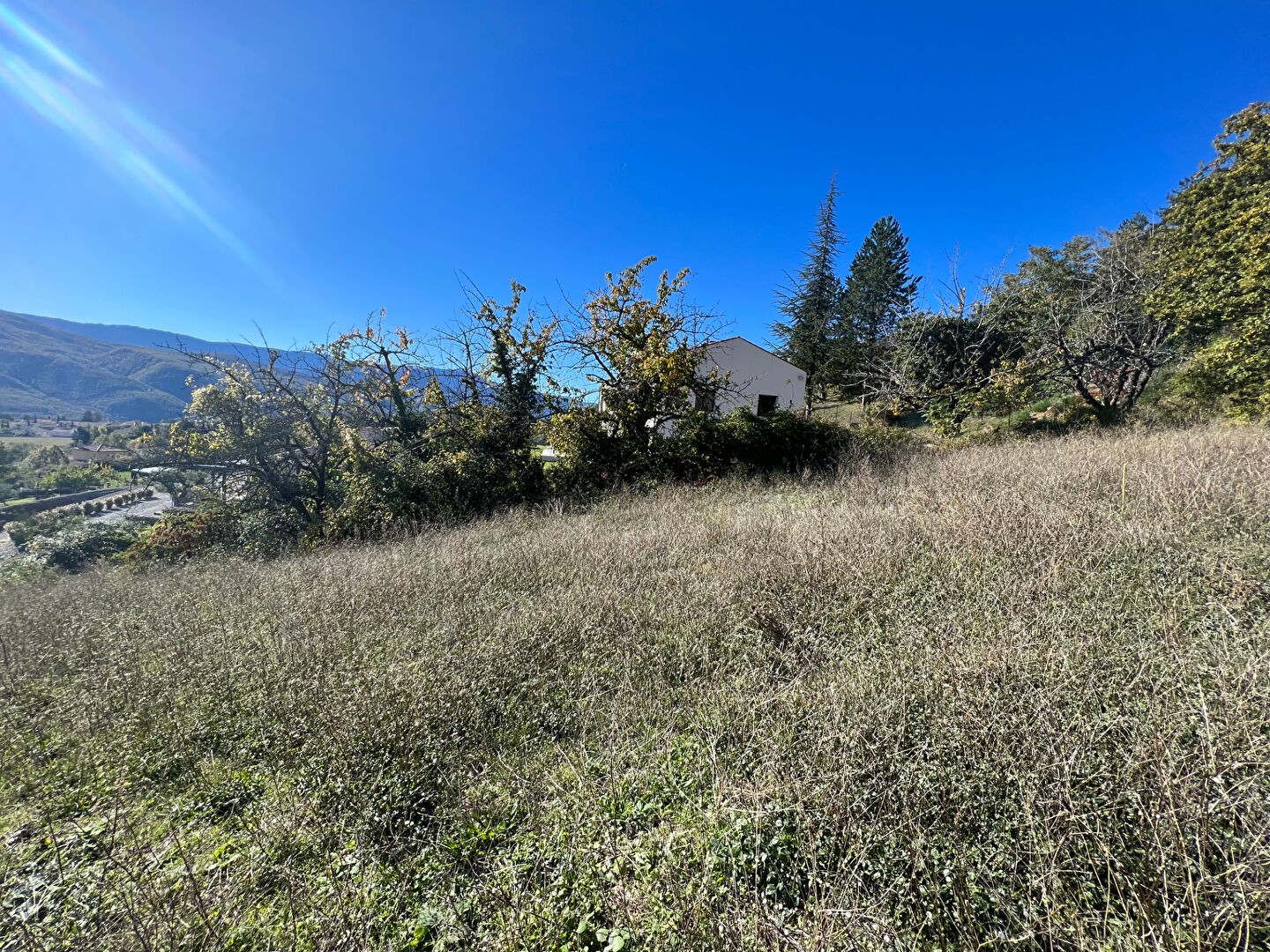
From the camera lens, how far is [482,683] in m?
2.60

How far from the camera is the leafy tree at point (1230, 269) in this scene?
23.2 feet

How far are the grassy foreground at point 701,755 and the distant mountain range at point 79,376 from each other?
118 m

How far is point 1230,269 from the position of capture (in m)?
7.64

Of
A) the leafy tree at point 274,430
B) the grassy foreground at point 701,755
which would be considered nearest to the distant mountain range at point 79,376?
the leafy tree at point 274,430

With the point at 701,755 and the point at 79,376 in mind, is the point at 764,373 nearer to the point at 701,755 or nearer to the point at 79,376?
the point at 701,755

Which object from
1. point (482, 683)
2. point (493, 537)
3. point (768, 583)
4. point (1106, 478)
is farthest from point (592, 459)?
point (1106, 478)

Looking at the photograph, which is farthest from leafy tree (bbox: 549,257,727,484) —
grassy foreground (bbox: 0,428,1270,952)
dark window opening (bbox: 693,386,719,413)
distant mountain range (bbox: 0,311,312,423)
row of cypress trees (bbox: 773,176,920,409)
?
distant mountain range (bbox: 0,311,312,423)

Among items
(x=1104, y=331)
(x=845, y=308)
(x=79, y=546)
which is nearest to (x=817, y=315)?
(x=845, y=308)

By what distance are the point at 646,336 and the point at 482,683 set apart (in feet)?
25.9

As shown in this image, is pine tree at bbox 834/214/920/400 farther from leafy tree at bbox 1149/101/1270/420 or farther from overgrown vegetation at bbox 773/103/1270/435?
leafy tree at bbox 1149/101/1270/420

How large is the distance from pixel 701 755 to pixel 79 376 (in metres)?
195

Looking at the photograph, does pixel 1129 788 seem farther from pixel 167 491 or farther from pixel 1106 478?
pixel 167 491

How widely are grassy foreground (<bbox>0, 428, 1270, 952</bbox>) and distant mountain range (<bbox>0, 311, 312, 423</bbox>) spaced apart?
11800 cm

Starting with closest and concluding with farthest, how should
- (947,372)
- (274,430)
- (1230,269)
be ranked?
1. (1230,269)
2. (274,430)
3. (947,372)
